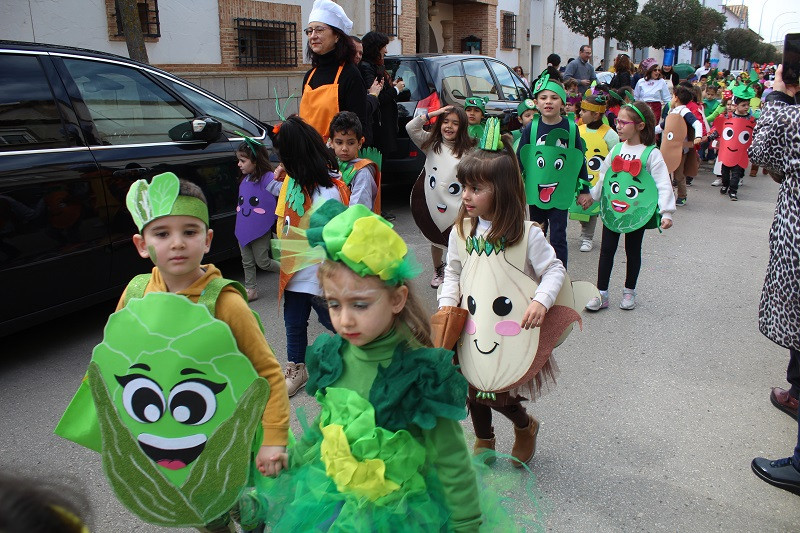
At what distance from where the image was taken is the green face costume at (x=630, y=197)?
497cm

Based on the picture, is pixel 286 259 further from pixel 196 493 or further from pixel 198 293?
pixel 196 493

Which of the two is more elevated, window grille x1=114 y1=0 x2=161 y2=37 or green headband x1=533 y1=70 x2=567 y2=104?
window grille x1=114 y1=0 x2=161 y2=37

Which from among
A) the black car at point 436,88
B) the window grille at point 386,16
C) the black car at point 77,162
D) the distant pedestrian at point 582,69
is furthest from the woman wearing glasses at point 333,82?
the window grille at point 386,16

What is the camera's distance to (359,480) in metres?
1.74

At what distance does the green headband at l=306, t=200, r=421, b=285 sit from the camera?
5.70 feet

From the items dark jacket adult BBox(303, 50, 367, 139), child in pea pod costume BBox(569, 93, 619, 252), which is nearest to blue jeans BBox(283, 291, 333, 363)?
dark jacket adult BBox(303, 50, 367, 139)

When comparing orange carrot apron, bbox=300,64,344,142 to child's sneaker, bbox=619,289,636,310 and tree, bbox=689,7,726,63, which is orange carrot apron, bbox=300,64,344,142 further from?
tree, bbox=689,7,726,63

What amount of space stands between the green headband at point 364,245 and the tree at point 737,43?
5987 cm

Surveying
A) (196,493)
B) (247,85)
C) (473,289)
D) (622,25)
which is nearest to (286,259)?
(196,493)

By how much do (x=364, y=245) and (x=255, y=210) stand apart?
332cm

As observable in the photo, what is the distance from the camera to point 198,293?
7.04 ft

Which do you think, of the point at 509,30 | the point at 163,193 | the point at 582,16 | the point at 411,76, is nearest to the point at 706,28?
the point at 582,16

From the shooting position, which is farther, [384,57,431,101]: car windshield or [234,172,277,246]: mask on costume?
[384,57,431,101]: car windshield

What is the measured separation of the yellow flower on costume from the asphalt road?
70cm
